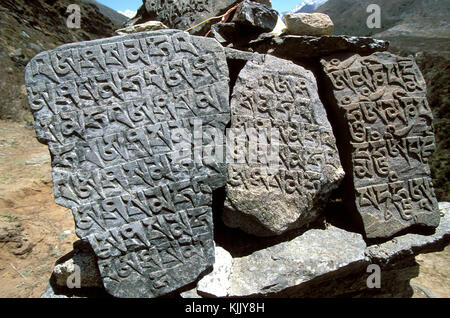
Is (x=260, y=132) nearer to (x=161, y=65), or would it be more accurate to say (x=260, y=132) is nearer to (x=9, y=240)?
(x=161, y=65)

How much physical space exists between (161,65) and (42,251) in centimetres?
215

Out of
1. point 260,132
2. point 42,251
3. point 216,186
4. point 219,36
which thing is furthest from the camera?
point 42,251

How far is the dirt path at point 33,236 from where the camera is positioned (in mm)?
2603

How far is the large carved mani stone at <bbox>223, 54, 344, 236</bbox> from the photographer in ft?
6.90

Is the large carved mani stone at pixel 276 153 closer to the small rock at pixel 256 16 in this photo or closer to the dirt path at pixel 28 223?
the small rock at pixel 256 16

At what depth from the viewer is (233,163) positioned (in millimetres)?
2129

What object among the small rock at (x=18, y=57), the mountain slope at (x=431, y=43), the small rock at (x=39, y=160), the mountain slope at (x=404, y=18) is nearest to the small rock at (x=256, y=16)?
the mountain slope at (x=431, y=43)

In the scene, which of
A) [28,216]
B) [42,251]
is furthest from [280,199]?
[28,216]

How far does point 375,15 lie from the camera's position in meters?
2.46

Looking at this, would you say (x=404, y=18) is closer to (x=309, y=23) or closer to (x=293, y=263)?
(x=309, y=23)

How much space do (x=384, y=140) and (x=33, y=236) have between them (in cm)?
324

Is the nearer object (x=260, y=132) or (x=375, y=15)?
(x=260, y=132)

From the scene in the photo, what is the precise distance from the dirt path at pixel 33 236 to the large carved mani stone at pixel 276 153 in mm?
1599

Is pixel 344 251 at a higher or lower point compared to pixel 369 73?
lower
